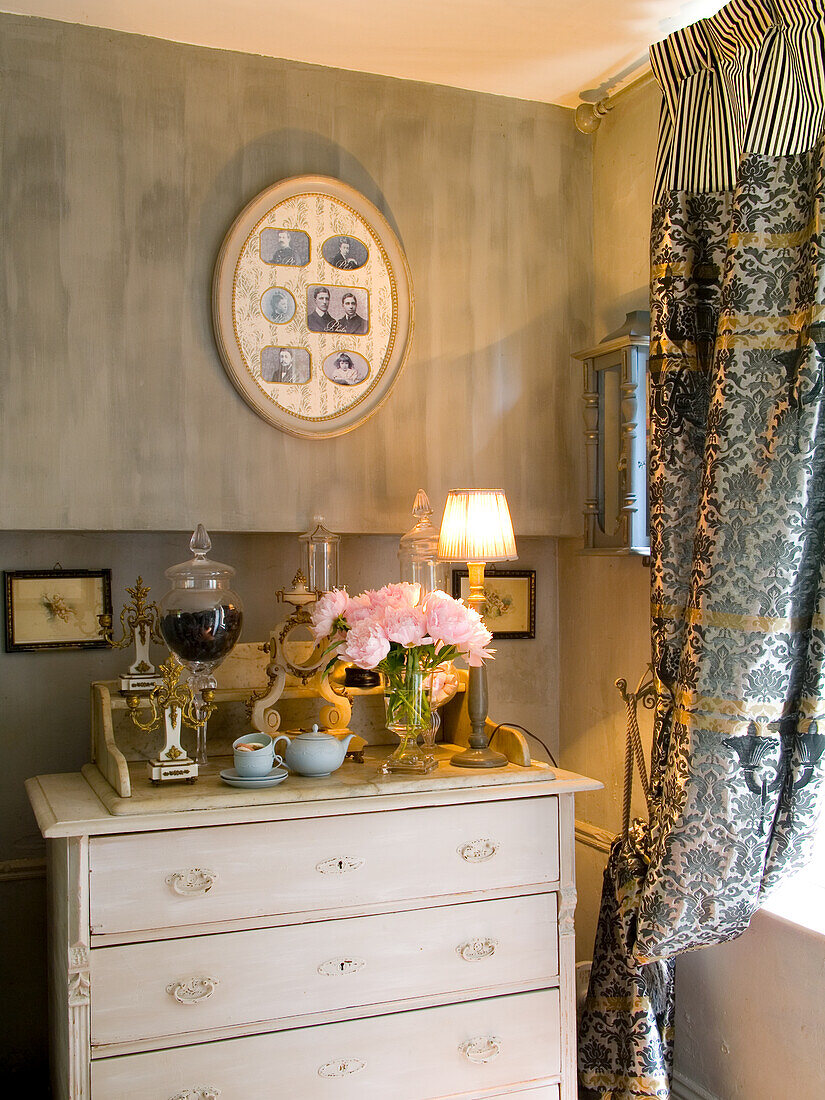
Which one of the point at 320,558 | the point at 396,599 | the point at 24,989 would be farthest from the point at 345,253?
the point at 24,989

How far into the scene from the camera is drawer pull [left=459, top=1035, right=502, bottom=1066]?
219cm

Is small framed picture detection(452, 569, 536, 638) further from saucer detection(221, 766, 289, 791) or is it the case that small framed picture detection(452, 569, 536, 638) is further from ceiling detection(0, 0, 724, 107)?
ceiling detection(0, 0, 724, 107)

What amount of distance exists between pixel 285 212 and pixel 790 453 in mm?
1387

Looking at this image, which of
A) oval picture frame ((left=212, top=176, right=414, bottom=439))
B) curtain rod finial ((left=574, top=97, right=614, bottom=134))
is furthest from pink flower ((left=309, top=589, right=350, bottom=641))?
curtain rod finial ((left=574, top=97, right=614, bottom=134))

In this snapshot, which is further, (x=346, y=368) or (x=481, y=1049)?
(x=346, y=368)

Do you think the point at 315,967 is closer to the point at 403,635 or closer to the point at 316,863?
the point at 316,863

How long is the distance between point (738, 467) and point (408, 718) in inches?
35.8

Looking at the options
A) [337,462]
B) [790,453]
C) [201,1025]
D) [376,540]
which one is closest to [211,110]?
[337,462]

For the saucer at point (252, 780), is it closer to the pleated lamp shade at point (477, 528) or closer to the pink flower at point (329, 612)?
the pink flower at point (329, 612)

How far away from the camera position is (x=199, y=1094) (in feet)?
6.48

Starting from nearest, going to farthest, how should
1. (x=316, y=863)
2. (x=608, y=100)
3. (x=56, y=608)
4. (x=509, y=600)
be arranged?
(x=316, y=863), (x=56, y=608), (x=608, y=100), (x=509, y=600)

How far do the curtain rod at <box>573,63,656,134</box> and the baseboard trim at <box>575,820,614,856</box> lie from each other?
200 cm

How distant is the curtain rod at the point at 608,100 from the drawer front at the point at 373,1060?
230cm

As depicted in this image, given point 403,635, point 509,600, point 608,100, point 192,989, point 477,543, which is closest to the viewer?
point 192,989
